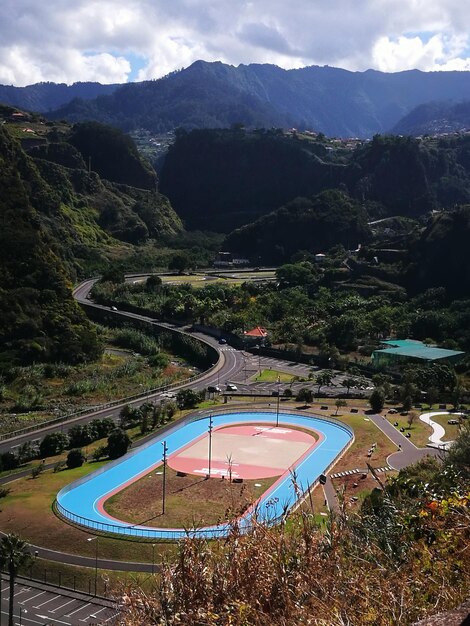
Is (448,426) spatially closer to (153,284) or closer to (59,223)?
(153,284)

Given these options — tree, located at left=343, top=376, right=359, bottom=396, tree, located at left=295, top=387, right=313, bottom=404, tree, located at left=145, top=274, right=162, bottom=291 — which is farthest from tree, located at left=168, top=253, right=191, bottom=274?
tree, located at left=295, top=387, right=313, bottom=404

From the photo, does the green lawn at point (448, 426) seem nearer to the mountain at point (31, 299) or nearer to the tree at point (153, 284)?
the mountain at point (31, 299)

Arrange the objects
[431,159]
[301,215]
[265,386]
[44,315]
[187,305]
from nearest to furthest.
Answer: [265,386], [44,315], [187,305], [301,215], [431,159]

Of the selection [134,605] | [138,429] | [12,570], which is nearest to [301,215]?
[138,429]

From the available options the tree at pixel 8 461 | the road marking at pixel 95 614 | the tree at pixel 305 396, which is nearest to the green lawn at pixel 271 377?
the tree at pixel 305 396

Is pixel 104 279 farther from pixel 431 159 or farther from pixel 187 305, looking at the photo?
pixel 431 159

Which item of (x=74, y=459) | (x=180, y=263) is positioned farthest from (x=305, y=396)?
(x=180, y=263)
